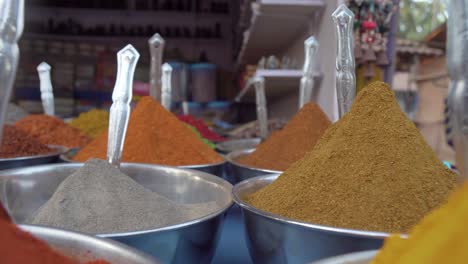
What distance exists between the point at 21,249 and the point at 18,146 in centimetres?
67

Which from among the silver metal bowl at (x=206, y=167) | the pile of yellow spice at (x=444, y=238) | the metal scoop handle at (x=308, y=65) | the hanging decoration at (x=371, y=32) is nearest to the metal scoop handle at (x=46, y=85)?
the silver metal bowl at (x=206, y=167)

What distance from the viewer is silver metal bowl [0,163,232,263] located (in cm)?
41

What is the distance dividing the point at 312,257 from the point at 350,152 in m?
0.17

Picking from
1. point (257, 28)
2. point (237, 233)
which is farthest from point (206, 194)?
point (257, 28)

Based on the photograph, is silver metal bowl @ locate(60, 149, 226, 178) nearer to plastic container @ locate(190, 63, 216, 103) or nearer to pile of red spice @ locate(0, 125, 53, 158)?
pile of red spice @ locate(0, 125, 53, 158)

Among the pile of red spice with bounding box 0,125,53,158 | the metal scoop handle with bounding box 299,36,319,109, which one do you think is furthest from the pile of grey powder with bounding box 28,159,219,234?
the metal scoop handle with bounding box 299,36,319,109

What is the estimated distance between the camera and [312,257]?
0.38 m

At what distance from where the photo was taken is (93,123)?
1481 millimetres

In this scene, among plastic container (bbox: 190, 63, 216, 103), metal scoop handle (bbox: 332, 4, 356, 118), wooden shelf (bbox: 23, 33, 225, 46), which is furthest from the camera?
wooden shelf (bbox: 23, 33, 225, 46)

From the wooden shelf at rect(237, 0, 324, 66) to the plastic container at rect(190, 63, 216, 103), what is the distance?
0.95 metres

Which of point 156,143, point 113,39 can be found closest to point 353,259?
point 156,143

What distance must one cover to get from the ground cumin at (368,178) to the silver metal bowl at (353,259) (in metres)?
0.10

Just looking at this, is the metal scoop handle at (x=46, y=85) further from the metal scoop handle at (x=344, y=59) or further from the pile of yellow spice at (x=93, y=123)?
the metal scoop handle at (x=344, y=59)

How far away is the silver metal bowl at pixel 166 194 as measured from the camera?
41 cm
